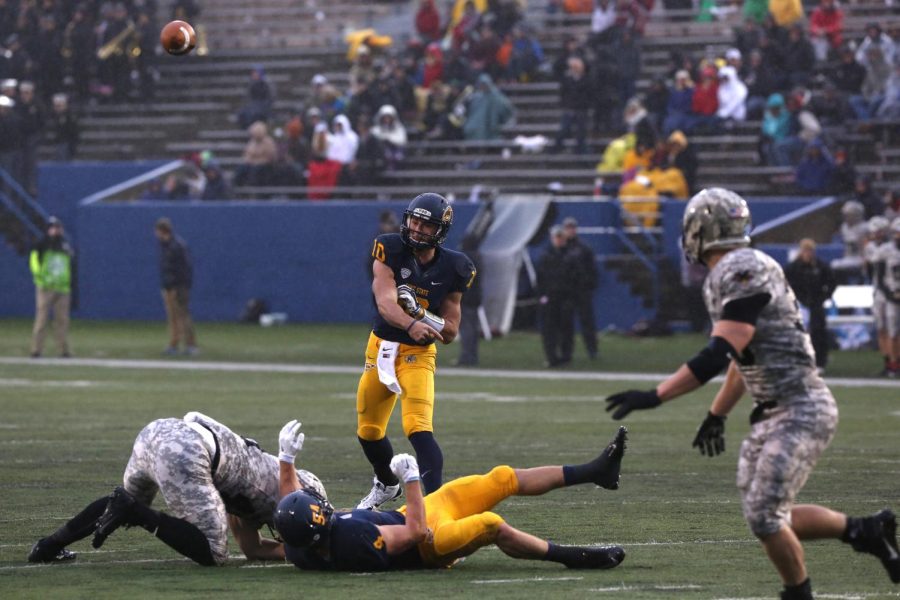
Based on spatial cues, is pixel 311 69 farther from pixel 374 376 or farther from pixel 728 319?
pixel 728 319

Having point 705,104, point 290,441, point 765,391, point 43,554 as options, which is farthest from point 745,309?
point 705,104

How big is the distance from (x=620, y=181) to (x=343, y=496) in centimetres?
1880

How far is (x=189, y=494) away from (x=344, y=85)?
27490mm

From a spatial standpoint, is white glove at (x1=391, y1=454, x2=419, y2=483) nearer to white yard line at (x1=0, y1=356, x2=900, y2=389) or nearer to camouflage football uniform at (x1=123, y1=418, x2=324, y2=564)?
camouflage football uniform at (x1=123, y1=418, x2=324, y2=564)

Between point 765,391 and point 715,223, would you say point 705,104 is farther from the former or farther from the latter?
point 765,391

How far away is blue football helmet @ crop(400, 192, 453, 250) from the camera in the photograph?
9.90 meters

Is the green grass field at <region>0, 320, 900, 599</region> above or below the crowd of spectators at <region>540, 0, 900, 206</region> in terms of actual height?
below

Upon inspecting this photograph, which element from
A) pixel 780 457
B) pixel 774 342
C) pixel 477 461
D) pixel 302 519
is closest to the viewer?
pixel 780 457

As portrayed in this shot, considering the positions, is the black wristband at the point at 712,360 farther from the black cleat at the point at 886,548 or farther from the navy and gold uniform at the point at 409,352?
the navy and gold uniform at the point at 409,352

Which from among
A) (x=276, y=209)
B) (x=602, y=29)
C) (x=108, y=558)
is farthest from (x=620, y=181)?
(x=108, y=558)

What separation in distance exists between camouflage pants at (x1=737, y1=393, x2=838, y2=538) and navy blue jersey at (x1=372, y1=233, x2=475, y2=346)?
11.0 feet

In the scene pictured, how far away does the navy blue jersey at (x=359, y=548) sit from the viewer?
825 cm

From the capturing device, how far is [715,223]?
7.15m

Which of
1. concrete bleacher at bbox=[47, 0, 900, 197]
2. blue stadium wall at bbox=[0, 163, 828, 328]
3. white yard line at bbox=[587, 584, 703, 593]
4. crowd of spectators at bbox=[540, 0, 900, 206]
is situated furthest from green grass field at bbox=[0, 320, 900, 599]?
concrete bleacher at bbox=[47, 0, 900, 197]
